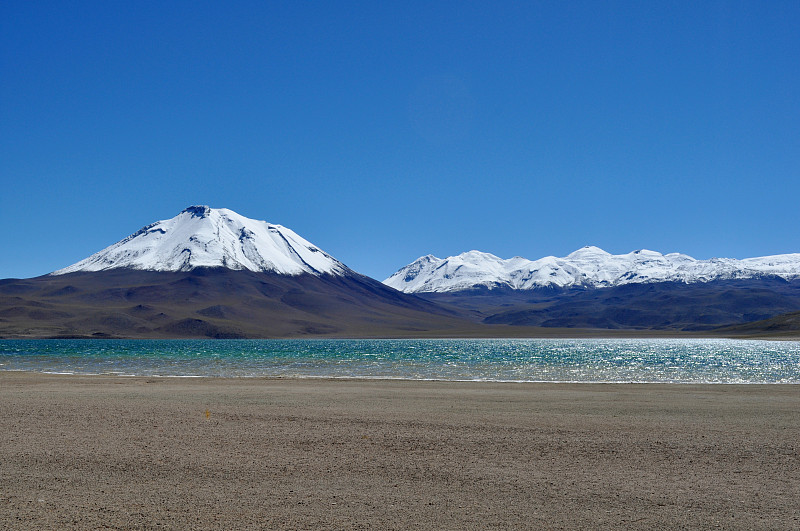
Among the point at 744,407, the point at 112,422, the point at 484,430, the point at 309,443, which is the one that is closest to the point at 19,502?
the point at 309,443

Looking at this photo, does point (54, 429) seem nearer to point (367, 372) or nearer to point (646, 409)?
point (646, 409)

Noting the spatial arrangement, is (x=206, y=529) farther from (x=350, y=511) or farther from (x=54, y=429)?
(x=54, y=429)

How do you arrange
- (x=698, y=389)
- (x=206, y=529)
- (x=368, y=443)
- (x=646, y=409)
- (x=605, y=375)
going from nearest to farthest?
(x=206, y=529)
(x=368, y=443)
(x=646, y=409)
(x=698, y=389)
(x=605, y=375)

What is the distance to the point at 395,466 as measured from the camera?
635 inches

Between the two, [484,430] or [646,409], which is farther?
[646,409]

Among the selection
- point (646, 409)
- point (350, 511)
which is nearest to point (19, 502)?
point (350, 511)

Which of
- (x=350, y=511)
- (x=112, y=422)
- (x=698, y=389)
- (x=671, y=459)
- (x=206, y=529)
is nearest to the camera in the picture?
Answer: (x=206, y=529)

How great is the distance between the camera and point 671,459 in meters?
17.0

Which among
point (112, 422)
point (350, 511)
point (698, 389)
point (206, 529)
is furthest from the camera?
point (698, 389)

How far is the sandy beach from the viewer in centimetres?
1225

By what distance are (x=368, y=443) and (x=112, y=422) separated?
9575 millimetres

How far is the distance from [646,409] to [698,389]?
1460 cm

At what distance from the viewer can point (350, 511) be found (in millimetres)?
12539

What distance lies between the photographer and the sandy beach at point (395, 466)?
12250 mm
